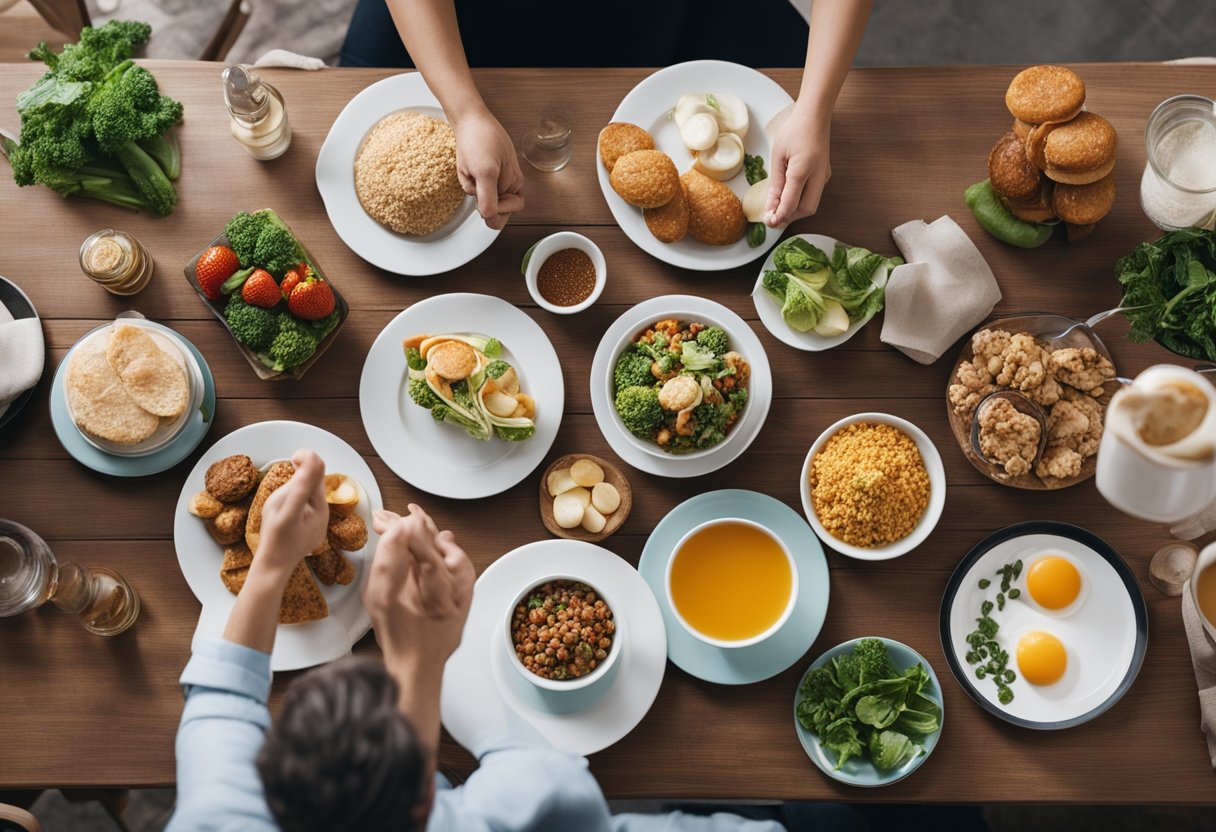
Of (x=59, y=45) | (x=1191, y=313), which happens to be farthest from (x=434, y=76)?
(x=1191, y=313)

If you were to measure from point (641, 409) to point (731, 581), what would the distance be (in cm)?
45

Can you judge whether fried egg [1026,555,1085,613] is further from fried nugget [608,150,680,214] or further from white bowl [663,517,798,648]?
fried nugget [608,150,680,214]

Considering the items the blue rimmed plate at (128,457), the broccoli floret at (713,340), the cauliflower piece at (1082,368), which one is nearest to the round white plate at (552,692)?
the broccoli floret at (713,340)

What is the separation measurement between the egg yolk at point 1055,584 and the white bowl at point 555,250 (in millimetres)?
1218

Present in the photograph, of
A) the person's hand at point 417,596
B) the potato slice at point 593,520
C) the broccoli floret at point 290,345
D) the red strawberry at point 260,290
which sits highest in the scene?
the red strawberry at point 260,290

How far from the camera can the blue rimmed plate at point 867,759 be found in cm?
194

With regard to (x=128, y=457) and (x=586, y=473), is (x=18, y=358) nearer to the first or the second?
(x=128, y=457)

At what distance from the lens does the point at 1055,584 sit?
2016 millimetres

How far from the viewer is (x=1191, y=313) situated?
191cm

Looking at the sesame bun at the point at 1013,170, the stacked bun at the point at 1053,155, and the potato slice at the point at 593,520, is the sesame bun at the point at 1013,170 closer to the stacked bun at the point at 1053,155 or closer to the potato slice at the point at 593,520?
the stacked bun at the point at 1053,155

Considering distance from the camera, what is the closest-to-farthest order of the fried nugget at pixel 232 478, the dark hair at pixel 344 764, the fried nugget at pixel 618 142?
1. the dark hair at pixel 344 764
2. the fried nugget at pixel 232 478
3. the fried nugget at pixel 618 142

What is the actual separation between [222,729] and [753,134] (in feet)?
Result: 5.86

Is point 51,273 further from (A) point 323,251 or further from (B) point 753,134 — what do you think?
(B) point 753,134

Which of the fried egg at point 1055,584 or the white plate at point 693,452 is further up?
the white plate at point 693,452
